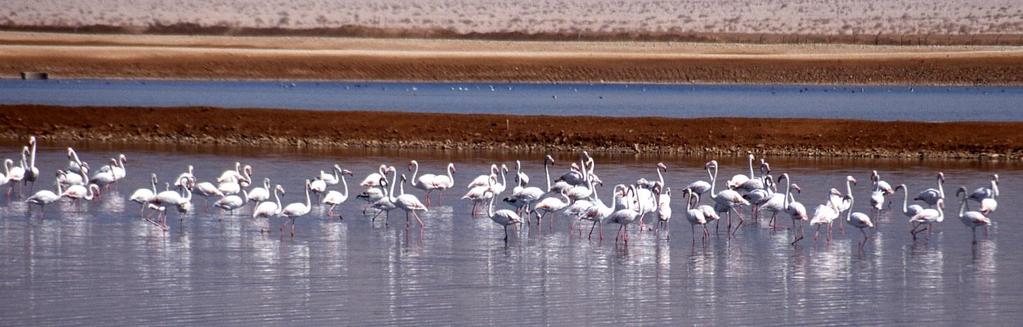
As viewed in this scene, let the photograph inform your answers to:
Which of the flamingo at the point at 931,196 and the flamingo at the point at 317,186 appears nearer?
the flamingo at the point at 931,196

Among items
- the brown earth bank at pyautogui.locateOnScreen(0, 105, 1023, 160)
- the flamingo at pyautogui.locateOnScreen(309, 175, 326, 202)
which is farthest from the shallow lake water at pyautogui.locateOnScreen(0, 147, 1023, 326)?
the brown earth bank at pyautogui.locateOnScreen(0, 105, 1023, 160)

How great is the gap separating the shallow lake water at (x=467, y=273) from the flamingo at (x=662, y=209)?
17 cm

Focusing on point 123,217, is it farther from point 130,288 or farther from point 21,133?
point 21,133

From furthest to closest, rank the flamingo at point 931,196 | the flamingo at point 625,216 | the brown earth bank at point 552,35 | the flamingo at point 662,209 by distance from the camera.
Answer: the brown earth bank at point 552,35, the flamingo at point 931,196, the flamingo at point 662,209, the flamingo at point 625,216

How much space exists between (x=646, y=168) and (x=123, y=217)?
8793 mm

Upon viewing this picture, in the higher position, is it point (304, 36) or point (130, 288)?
point (304, 36)

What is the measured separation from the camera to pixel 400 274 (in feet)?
41.2

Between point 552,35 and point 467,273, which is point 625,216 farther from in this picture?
point 552,35

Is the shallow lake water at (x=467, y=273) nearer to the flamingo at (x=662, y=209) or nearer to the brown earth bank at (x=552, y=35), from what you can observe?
the flamingo at (x=662, y=209)

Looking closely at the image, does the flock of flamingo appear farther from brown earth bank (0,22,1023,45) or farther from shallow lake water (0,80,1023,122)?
brown earth bank (0,22,1023,45)

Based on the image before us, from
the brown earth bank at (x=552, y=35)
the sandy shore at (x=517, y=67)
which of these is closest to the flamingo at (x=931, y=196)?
the sandy shore at (x=517, y=67)

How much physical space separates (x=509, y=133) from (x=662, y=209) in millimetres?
11817

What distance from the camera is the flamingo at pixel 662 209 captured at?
49.3ft

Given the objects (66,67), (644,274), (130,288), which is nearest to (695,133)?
(644,274)
